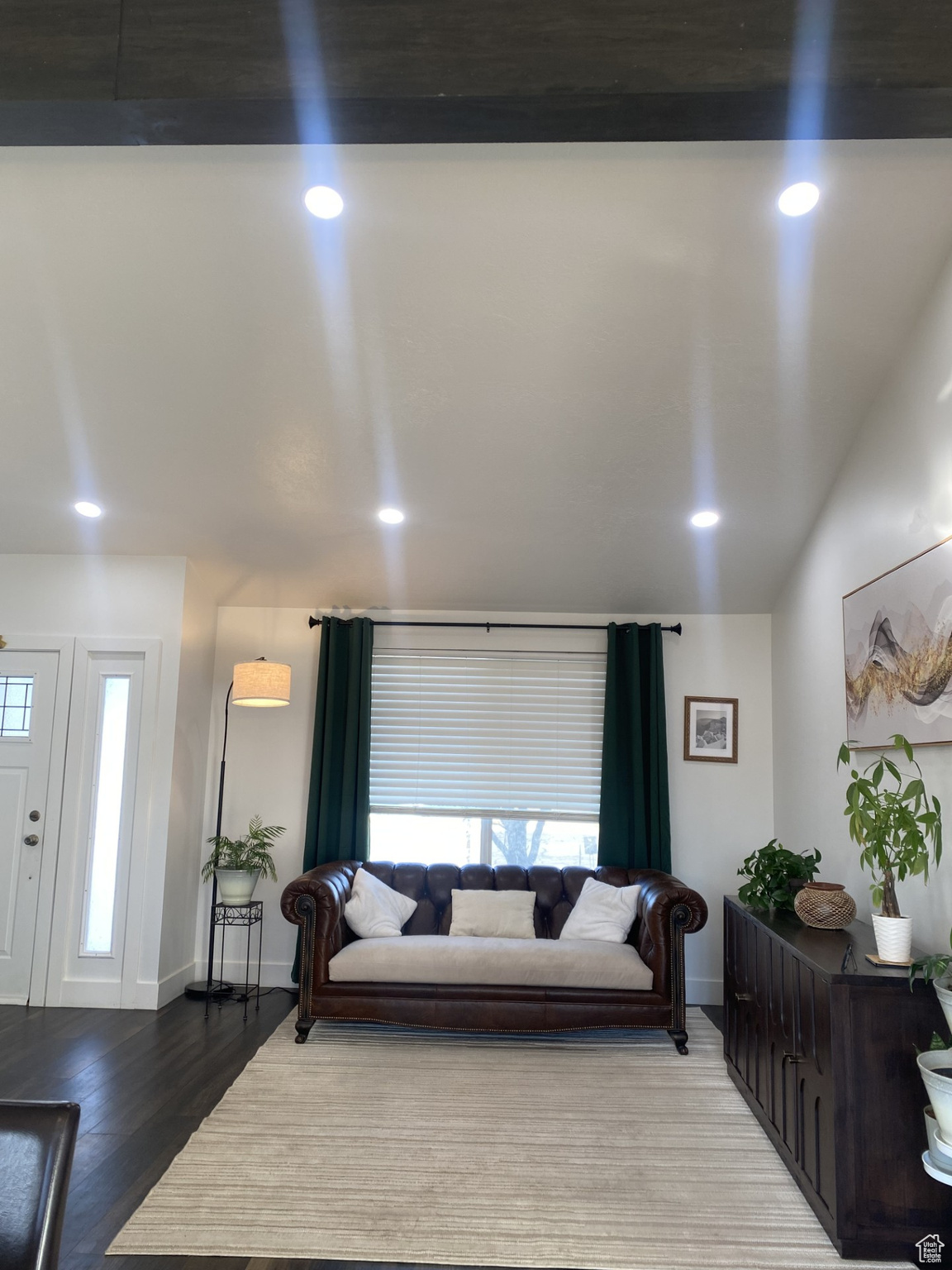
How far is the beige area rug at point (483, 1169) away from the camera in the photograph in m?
2.60

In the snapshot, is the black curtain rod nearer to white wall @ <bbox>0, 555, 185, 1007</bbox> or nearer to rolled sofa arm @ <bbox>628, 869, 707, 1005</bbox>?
white wall @ <bbox>0, 555, 185, 1007</bbox>

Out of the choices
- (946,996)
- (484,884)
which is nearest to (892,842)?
(946,996)

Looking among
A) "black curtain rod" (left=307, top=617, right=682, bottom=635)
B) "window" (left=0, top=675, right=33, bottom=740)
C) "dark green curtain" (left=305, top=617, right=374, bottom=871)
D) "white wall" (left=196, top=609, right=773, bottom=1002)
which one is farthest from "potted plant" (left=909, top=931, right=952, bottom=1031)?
"window" (left=0, top=675, right=33, bottom=740)

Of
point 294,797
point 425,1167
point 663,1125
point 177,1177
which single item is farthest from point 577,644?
point 177,1177

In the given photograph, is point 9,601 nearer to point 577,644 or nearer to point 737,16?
point 577,644

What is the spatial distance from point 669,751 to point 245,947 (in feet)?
9.87

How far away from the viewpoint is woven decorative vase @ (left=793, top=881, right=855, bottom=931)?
11.2 ft

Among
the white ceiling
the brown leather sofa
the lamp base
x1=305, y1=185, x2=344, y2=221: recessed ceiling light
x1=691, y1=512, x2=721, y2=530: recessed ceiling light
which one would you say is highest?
x1=305, y1=185, x2=344, y2=221: recessed ceiling light

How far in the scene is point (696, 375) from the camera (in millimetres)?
3775

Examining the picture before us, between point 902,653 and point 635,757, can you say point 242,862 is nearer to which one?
point 635,757

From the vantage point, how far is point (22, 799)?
5172mm

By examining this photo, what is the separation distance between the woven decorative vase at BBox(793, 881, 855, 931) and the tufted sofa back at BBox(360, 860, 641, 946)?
1.68m

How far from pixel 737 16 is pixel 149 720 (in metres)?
4.47

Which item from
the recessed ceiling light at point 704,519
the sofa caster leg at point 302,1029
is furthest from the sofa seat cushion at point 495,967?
the recessed ceiling light at point 704,519
